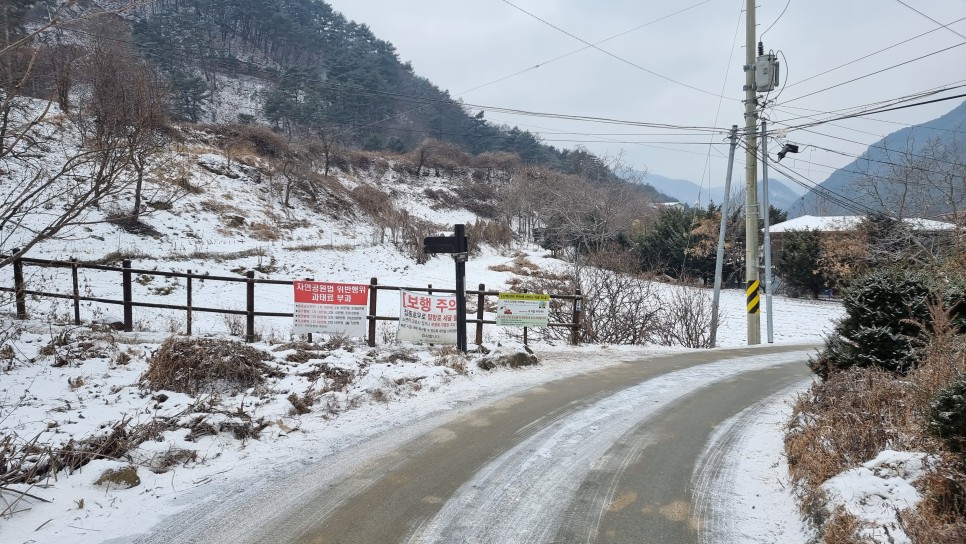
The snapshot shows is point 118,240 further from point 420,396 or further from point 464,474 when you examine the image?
point 464,474

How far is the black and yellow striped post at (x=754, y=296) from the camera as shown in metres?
14.8

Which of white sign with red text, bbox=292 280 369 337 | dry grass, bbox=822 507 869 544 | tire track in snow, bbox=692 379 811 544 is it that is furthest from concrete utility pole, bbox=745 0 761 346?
dry grass, bbox=822 507 869 544

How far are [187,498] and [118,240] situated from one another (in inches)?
714

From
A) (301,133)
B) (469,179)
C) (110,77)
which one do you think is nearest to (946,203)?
(110,77)

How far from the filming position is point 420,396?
7043 mm

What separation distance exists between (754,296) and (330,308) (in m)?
11.8

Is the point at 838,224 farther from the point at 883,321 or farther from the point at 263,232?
the point at 263,232

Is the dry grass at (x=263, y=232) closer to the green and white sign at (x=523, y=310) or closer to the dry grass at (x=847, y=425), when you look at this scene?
the green and white sign at (x=523, y=310)

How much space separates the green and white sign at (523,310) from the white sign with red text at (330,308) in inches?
106

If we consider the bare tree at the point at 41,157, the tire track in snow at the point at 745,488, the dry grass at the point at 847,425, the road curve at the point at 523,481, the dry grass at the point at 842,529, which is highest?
the bare tree at the point at 41,157

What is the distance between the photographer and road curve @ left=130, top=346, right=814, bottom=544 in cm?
362

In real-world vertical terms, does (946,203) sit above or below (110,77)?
below

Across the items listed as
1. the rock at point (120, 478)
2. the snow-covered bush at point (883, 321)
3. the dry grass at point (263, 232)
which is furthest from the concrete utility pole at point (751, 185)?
the dry grass at point (263, 232)

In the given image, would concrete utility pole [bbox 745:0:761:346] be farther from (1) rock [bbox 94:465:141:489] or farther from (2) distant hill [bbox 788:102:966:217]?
(1) rock [bbox 94:465:141:489]
